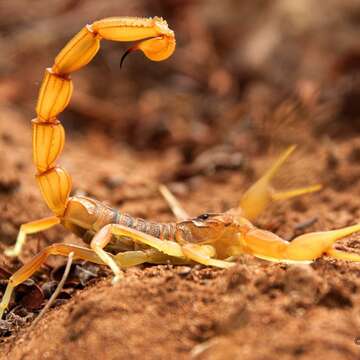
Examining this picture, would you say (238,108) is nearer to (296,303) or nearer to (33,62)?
(33,62)

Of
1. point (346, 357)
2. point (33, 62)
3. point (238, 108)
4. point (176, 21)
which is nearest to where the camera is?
point (346, 357)

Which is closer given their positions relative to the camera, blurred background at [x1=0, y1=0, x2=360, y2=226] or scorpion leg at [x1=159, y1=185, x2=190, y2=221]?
scorpion leg at [x1=159, y1=185, x2=190, y2=221]

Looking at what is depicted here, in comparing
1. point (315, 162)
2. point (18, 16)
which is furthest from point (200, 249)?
point (18, 16)

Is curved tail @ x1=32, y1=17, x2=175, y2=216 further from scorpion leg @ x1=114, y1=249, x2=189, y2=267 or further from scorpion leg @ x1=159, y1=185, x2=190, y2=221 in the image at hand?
scorpion leg @ x1=159, y1=185, x2=190, y2=221

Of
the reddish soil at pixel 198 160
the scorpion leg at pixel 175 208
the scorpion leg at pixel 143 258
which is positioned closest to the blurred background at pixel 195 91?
the reddish soil at pixel 198 160

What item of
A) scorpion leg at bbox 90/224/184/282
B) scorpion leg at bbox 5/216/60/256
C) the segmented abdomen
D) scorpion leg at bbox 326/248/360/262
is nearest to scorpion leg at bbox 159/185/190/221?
the segmented abdomen

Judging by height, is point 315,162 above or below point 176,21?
below

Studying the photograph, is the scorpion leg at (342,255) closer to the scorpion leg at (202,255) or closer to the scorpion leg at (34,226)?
the scorpion leg at (202,255)
